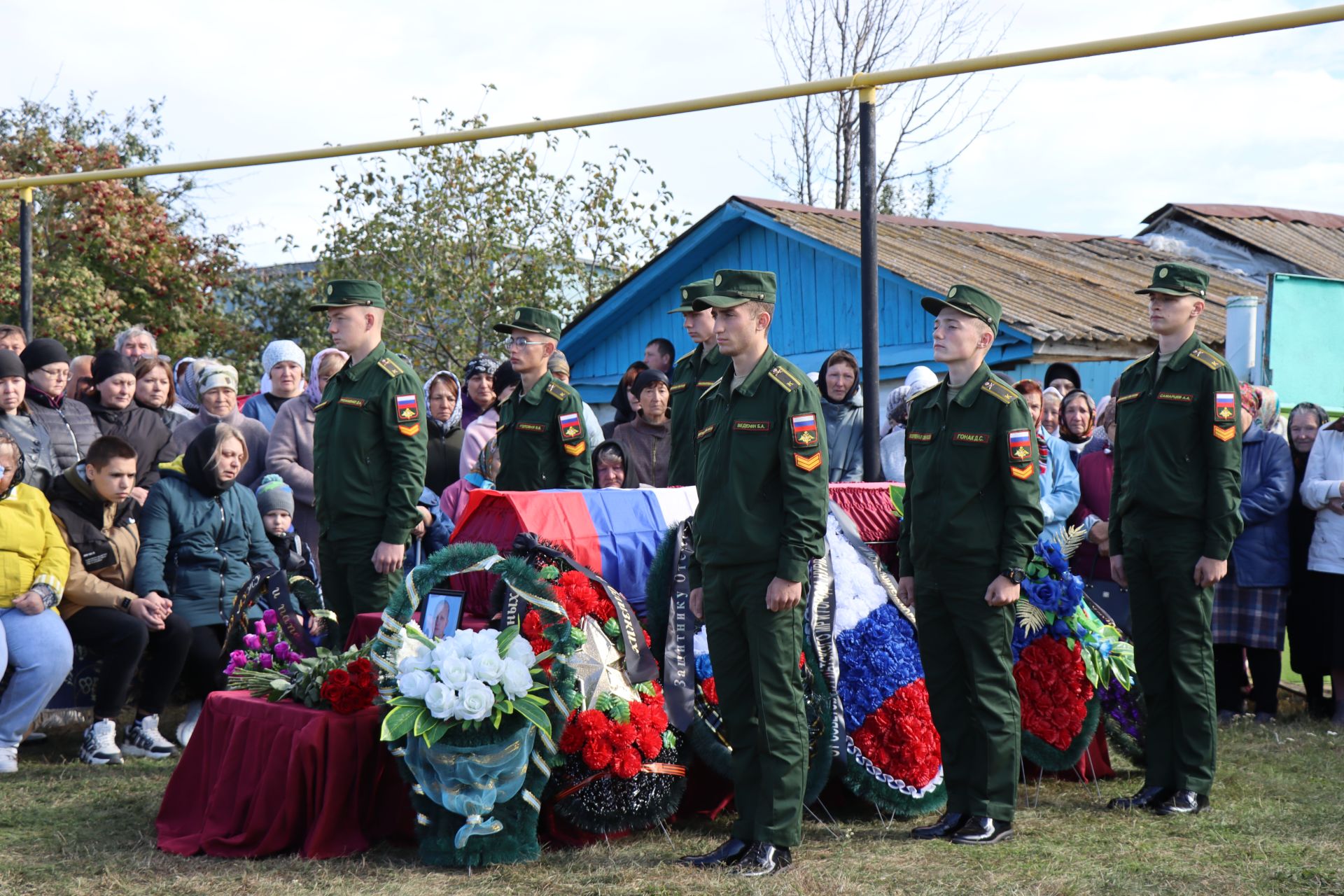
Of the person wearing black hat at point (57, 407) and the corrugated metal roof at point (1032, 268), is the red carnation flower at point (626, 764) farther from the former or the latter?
the corrugated metal roof at point (1032, 268)

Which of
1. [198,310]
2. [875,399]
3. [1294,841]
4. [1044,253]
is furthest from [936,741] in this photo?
[198,310]

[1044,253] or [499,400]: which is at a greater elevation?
[1044,253]

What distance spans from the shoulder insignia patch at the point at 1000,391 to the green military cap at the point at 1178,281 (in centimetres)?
87

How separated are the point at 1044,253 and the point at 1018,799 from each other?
12.1 m

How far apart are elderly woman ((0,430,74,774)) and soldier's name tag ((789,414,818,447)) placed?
3740 millimetres

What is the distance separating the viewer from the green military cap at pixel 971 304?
16.4 feet

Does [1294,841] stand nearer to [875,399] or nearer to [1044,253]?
[875,399]

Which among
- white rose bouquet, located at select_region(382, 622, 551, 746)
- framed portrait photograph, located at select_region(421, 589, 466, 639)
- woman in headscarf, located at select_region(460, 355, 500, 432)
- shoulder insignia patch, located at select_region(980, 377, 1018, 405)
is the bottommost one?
white rose bouquet, located at select_region(382, 622, 551, 746)

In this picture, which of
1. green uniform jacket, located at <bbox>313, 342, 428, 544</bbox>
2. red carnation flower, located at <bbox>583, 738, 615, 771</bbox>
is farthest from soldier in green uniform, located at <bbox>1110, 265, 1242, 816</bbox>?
green uniform jacket, located at <bbox>313, 342, 428, 544</bbox>

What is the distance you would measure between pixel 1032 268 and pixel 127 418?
10.6m

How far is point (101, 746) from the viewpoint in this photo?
6.32 meters

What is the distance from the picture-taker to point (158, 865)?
460 centimetres

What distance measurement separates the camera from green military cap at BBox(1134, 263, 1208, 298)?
5.39 metres

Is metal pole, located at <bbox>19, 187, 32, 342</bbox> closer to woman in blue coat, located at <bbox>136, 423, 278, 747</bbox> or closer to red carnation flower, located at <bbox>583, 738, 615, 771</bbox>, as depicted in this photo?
woman in blue coat, located at <bbox>136, 423, 278, 747</bbox>
